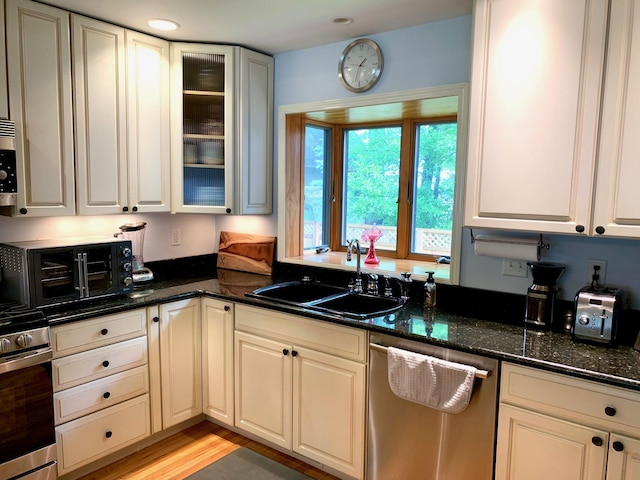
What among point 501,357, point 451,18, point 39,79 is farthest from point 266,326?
Answer: point 451,18

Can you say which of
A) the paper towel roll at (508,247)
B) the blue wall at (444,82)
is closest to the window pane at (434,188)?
the blue wall at (444,82)

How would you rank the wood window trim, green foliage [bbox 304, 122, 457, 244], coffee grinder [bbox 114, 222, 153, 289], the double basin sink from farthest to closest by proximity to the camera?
the wood window trim < green foliage [bbox 304, 122, 457, 244] < coffee grinder [bbox 114, 222, 153, 289] < the double basin sink

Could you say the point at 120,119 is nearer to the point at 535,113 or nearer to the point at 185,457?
the point at 185,457

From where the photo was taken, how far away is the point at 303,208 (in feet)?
10.5

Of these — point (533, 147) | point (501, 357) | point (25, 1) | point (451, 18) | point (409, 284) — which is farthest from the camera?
point (409, 284)

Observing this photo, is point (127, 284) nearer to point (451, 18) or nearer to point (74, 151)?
point (74, 151)

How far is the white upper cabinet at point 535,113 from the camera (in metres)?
1.75

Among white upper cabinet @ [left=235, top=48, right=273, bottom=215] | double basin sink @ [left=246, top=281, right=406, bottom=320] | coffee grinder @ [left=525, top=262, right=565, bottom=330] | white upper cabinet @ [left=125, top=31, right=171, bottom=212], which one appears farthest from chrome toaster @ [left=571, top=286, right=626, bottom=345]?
white upper cabinet @ [left=125, top=31, right=171, bottom=212]

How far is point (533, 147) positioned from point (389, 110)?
106cm

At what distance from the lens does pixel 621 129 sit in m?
1.70

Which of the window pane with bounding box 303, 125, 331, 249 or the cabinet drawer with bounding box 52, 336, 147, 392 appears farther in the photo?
the window pane with bounding box 303, 125, 331, 249

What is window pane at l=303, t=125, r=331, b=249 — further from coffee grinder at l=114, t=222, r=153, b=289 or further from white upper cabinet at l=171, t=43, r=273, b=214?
coffee grinder at l=114, t=222, r=153, b=289

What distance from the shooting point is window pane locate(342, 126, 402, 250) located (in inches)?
122

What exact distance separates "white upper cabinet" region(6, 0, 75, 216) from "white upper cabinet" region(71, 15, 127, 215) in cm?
5
